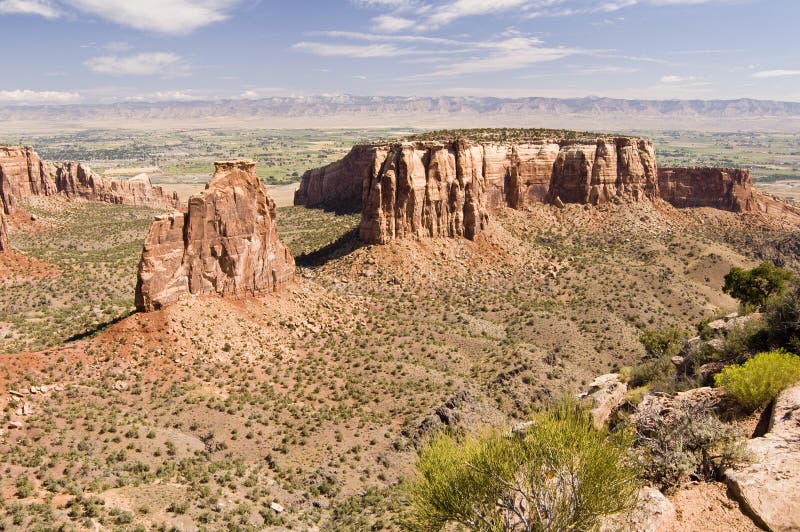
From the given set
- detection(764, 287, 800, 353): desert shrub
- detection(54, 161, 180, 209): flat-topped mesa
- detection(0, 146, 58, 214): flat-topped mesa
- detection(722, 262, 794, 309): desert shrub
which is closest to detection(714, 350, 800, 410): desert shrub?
detection(764, 287, 800, 353): desert shrub

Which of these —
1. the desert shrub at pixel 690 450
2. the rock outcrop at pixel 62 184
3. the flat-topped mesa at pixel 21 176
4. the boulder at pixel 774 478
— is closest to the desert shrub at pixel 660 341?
the desert shrub at pixel 690 450

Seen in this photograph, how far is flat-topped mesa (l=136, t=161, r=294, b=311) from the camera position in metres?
36.9

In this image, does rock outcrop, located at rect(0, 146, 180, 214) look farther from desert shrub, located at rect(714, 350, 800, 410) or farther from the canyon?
desert shrub, located at rect(714, 350, 800, 410)

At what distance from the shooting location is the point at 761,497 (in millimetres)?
13797

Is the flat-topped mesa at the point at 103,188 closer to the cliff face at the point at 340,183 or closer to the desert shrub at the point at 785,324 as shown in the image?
the cliff face at the point at 340,183

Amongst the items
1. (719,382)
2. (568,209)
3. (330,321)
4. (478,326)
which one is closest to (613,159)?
(568,209)

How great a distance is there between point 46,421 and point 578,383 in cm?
3539

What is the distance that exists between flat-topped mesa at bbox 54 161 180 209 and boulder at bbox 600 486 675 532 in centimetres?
12007

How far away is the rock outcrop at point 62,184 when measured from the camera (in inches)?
3605

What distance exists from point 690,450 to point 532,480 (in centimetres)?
508

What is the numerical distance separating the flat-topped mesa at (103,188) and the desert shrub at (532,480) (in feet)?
379

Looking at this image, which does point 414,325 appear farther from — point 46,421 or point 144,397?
point 46,421

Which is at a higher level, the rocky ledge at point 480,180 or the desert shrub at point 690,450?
the rocky ledge at point 480,180

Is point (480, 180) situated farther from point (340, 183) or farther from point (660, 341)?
point (340, 183)
